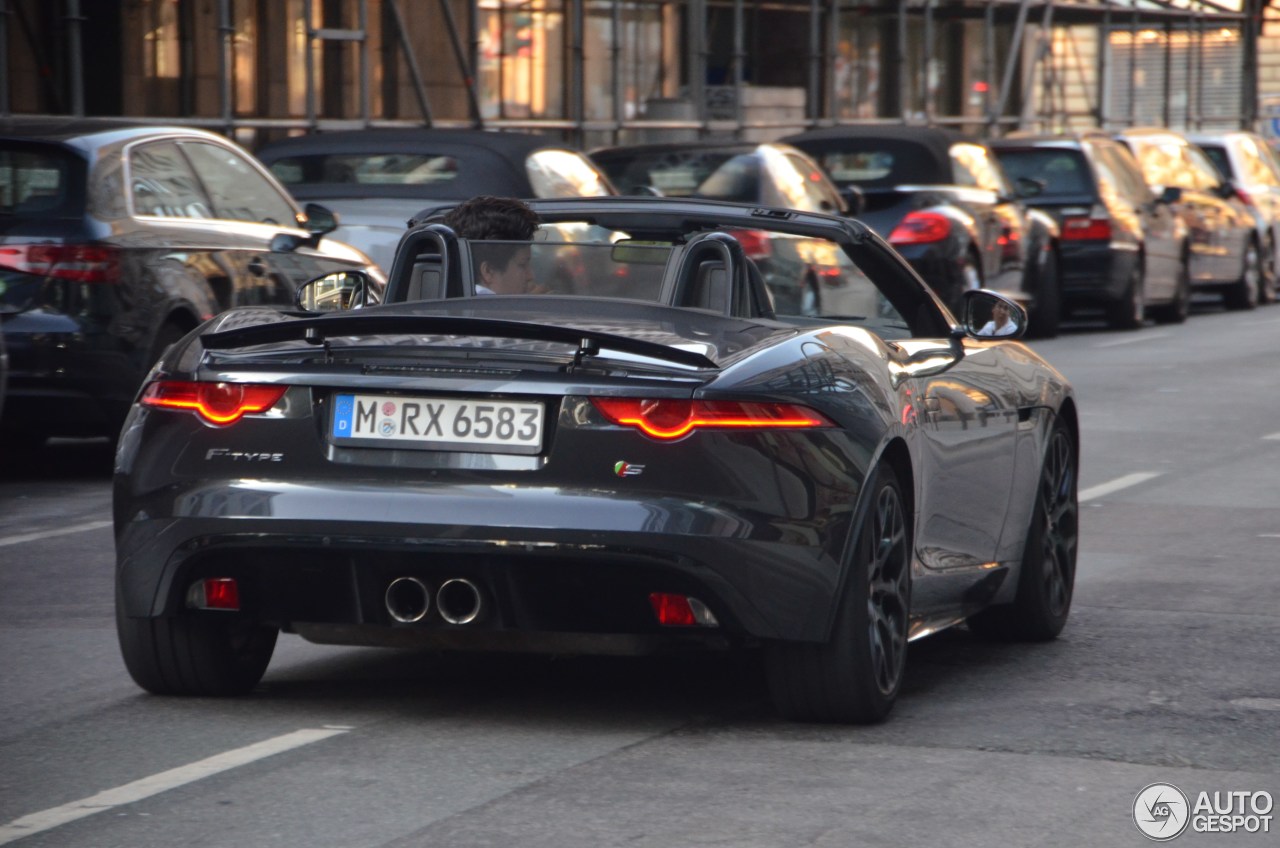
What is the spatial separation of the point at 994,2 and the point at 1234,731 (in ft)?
110

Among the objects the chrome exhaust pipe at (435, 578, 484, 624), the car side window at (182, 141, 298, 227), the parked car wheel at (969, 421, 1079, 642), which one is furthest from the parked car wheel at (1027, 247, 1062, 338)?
the chrome exhaust pipe at (435, 578, 484, 624)

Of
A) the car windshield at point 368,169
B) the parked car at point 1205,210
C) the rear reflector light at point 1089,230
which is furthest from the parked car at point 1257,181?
the car windshield at point 368,169

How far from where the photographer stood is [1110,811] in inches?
194

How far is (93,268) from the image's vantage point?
10.7m

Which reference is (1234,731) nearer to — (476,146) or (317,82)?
(476,146)

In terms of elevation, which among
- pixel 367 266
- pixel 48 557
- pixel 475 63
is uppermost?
pixel 475 63

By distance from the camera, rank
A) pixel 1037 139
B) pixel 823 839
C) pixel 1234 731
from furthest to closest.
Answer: pixel 1037 139 → pixel 1234 731 → pixel 823 839

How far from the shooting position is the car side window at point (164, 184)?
36.6 feet

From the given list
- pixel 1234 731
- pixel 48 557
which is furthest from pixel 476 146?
pixel 1234 731

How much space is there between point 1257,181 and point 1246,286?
227 cm

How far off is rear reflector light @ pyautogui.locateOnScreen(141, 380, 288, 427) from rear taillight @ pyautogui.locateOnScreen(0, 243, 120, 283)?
513 cm

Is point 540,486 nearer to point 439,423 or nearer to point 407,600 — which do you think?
point 439,423

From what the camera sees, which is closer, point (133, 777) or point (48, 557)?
point (133, 777)

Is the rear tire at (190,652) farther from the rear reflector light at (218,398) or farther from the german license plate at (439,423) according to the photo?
the german license plate at (439,423)
